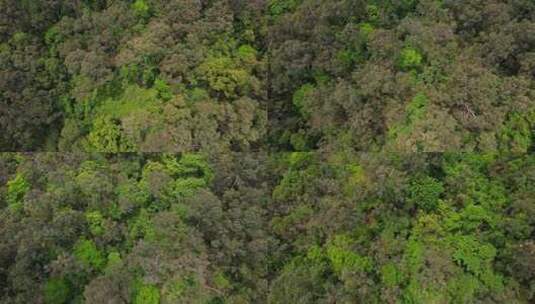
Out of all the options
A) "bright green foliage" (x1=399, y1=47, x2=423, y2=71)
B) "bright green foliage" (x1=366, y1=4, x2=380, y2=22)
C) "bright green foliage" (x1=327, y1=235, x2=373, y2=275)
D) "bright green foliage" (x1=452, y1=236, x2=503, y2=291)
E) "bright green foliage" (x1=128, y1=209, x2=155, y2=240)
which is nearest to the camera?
"bright green foliage" (x1=452, y1=236, x2=503, y2=291)

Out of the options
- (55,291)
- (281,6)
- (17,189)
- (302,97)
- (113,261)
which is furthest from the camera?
(281,6)

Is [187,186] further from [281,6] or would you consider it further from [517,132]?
[517,132]

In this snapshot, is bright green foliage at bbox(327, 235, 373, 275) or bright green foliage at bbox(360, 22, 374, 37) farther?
bright green foliage at bbox(360, 22, 374, 37)

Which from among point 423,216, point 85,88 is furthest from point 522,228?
point 85,88

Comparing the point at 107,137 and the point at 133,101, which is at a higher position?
the point at 133,101

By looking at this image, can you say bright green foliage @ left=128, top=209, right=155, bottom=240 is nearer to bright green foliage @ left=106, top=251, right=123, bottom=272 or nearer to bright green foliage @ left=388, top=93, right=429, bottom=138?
bright green foliage @ left=106, top=251, right=123, bottom=272

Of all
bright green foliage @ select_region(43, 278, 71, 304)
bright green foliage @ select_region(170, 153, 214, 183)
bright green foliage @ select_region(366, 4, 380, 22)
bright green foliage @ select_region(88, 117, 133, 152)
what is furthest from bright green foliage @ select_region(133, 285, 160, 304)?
bright green foliage @ select_region(366, 4, 380, 22)

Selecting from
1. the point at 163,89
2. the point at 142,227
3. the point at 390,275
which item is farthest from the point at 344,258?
the point at 163,89

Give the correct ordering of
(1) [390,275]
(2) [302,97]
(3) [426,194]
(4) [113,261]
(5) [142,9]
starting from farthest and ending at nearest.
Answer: (2) [302,97], (5) [142,9], (3) [426,194], (4) [113,261], (1) [390,275]
